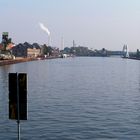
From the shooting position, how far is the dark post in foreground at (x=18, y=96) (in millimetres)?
9375

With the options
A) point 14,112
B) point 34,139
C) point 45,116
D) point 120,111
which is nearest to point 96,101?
point 120,111

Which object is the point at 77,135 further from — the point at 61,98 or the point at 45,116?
the point at 61,98

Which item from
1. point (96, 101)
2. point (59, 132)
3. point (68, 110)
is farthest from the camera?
point (96, 101)

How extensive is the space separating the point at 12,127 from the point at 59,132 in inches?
123

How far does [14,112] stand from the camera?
9.52 meters

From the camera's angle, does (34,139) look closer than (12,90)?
No

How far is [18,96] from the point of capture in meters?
9.43

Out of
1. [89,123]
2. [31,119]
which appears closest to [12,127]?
[31,119]

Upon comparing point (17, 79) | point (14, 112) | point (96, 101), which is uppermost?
point (17, 79)

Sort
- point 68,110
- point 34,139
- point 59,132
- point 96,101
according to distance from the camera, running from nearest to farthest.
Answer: point 34,139 → point 59,132 → point 68,110 → point 96,101

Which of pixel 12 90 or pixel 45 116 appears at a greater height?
pixel 12 90

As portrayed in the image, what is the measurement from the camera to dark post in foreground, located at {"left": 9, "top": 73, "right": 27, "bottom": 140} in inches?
369

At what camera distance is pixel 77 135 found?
73.3 ft

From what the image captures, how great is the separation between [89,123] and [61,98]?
14.2 m
